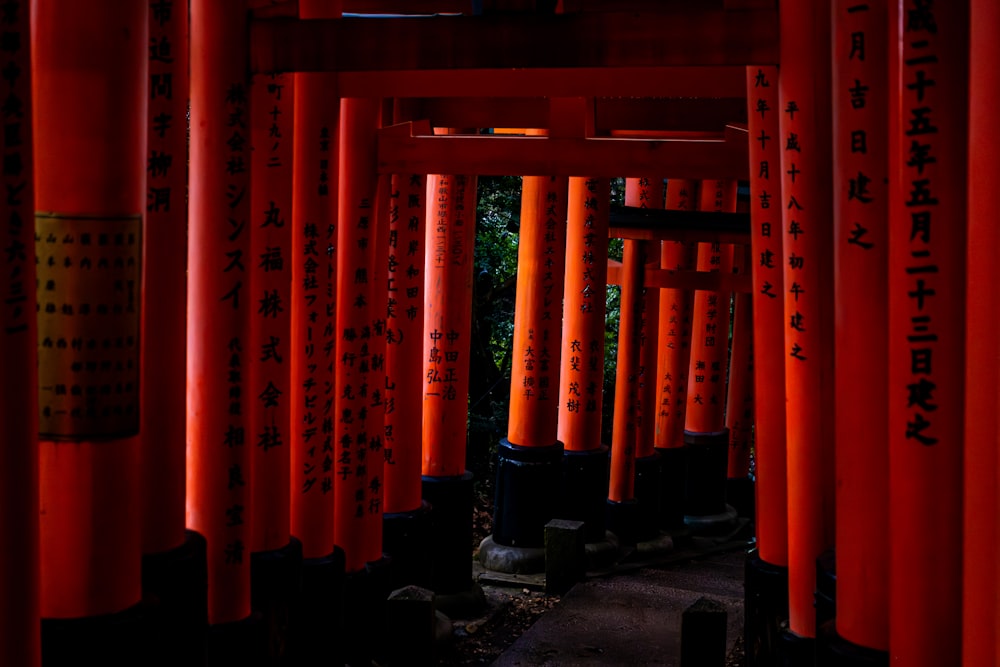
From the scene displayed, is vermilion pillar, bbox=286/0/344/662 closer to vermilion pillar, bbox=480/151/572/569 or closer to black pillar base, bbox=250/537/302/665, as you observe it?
black pillar base, bbox=250/537/302/665

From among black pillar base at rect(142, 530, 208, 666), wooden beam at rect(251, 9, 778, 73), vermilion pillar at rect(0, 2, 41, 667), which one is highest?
wooden beam at rect(251, 9, 778, 73)

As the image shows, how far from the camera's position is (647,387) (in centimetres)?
1047

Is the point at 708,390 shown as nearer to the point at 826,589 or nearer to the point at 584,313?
the point at 584,313

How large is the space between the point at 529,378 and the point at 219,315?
14.9 ft

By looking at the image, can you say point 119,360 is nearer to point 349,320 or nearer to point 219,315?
point 219,315

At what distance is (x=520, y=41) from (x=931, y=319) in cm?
227

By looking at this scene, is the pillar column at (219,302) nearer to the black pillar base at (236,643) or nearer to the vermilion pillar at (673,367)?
the black pillar base at (236,643)

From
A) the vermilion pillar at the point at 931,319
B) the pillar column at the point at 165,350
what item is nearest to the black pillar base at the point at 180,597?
the pillar column at the point at 165,350

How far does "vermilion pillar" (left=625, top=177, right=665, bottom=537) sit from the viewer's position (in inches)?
408

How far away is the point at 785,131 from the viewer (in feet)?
14.1

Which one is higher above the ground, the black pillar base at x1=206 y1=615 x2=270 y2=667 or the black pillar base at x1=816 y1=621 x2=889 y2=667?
the black pillar base at x1=816 y1=621 x2=889 y2=667

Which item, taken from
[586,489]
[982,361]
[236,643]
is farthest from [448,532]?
[982,361]

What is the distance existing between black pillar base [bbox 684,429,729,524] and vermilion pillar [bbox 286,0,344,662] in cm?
618

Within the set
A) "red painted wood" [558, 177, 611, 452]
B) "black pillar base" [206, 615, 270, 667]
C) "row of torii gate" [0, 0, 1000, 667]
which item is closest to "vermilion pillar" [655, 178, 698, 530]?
"red painted wood" [558, 177, 611, 452]
